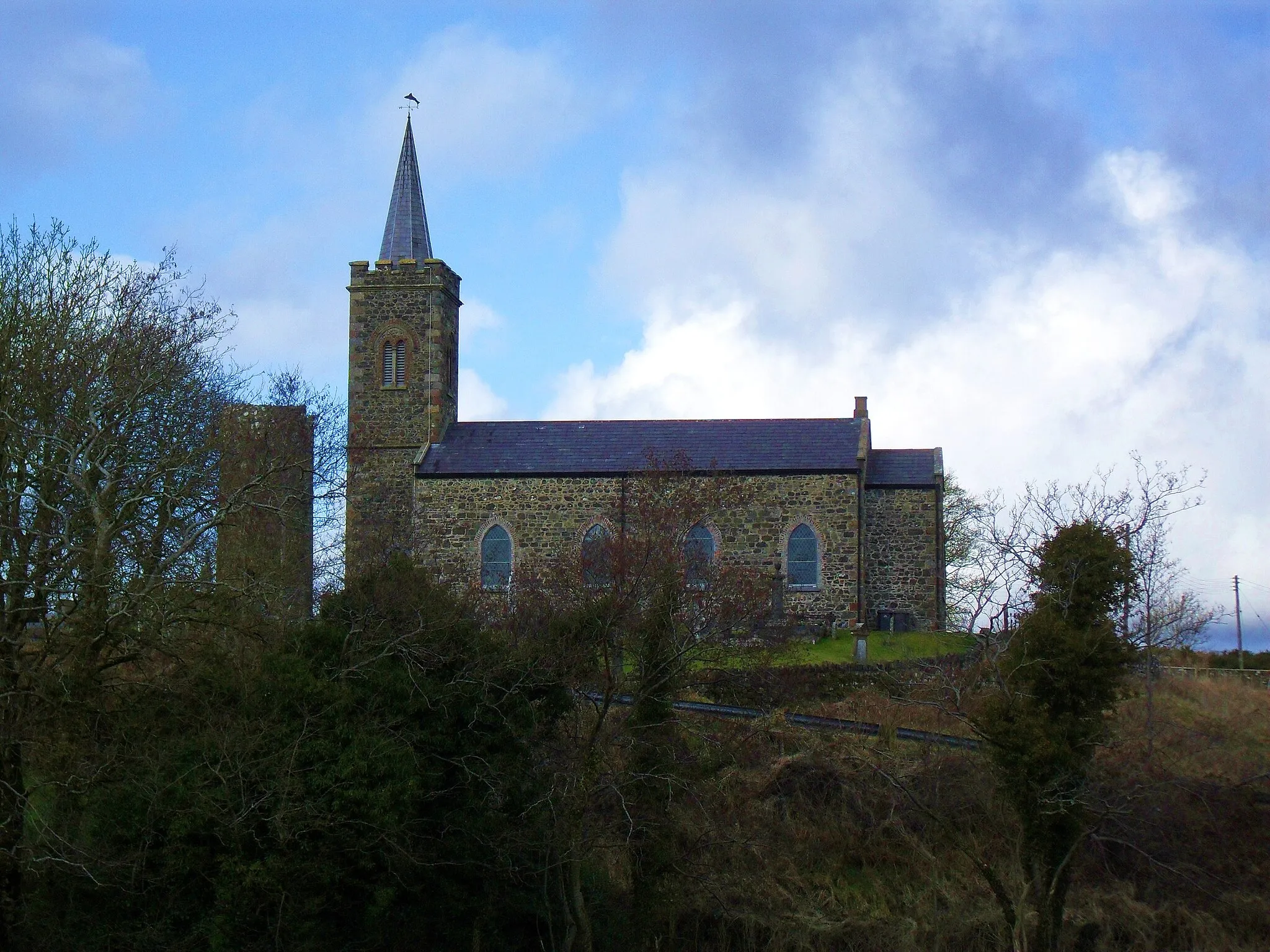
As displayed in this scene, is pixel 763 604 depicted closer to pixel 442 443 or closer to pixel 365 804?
pixel 365 804

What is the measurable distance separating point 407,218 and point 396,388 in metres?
5.83

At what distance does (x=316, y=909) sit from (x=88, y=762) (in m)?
3.13

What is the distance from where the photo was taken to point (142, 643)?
1562 centimetres

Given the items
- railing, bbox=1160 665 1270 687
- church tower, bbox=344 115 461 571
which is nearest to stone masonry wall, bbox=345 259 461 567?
church tower, bbox=344 115 461 571

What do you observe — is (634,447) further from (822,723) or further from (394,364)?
(822,723)

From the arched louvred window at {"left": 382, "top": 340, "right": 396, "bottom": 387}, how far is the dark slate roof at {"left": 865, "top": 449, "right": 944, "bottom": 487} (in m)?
13.9

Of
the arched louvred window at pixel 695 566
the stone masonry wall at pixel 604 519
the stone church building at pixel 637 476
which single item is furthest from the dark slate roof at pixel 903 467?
the arched louvred window at pixel 695 566

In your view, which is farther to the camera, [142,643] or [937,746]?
[937,746]

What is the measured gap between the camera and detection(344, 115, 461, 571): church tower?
124 ft

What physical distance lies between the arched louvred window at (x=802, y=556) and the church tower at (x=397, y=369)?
10.6 meters

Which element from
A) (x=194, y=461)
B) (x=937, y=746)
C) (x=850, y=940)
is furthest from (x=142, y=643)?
(x=937, y=746)

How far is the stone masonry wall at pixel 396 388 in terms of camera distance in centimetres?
3753

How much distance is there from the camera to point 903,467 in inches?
1436

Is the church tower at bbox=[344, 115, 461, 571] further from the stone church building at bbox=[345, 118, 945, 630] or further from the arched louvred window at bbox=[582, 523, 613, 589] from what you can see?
the arched louvred window at bbox=[582, 523, 613, 589]
